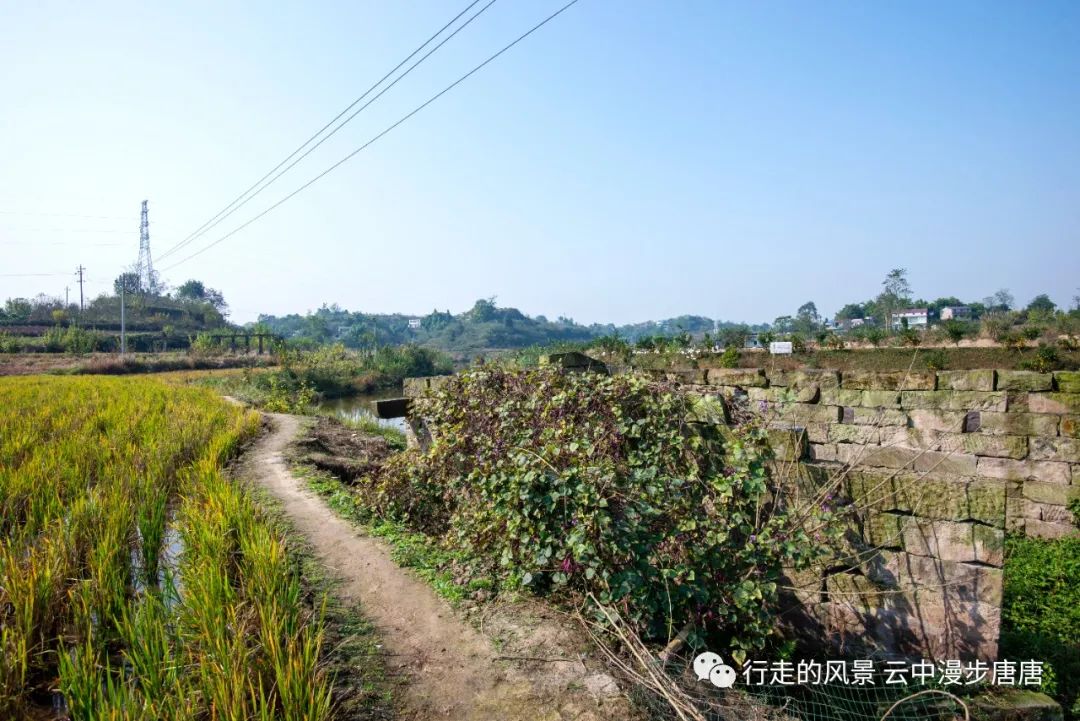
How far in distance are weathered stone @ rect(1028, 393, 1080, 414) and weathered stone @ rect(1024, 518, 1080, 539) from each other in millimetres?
1064

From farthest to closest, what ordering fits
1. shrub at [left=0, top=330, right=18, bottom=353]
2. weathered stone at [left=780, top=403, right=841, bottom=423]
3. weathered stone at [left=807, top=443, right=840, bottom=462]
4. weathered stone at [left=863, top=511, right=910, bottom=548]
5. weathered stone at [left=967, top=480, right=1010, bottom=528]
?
shrub at [left=0, top=330, right=18, bottom=353]
weathered stone at [left=780, top=403, right=841, bottom=423]
weathered stone at [left=807, top=443, right=840, bottom=462]
weathered stone at [left=863, top=511, right=910, bottom=548]
weathered stone at [left=967, top=480, right=1010, bottom=528]

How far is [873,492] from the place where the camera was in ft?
10.4

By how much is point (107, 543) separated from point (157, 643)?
4.27 ft

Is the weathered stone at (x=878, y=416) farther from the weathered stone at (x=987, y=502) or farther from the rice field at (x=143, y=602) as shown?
the rice field at (x=143, y=602)

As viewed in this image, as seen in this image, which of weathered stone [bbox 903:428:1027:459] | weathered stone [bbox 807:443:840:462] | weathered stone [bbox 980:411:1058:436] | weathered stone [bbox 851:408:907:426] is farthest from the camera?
weathered stone [bbox 807:443:840:462]

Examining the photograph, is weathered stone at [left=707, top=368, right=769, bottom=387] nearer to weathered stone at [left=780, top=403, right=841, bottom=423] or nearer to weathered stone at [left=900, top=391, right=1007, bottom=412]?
weathered stone at [left=780, top=403, right=841, bottom=423]

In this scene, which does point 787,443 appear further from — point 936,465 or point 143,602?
point 143,602

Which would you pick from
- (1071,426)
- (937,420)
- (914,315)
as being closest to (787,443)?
(937,420)

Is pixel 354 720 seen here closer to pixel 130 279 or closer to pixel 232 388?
pixel 232 388

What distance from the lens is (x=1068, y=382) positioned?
5441mm

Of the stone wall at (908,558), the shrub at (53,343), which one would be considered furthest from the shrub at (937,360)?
the shrub at (53,343)

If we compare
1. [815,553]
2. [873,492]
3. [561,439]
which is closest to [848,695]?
[815,553]

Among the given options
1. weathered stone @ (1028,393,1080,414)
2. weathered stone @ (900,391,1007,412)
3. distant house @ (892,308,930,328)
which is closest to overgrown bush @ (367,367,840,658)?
weathered stone @ (900,391,1007,412)

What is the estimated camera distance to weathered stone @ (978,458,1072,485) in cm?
548
